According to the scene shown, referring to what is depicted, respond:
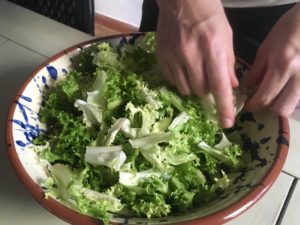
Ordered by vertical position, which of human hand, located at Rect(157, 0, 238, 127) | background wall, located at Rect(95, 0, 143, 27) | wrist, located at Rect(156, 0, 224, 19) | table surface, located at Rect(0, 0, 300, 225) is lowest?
background wall, located at Rect(95, 0, 143, 27)

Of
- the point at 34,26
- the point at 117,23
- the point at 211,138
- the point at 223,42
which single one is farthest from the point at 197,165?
the point at 117,23

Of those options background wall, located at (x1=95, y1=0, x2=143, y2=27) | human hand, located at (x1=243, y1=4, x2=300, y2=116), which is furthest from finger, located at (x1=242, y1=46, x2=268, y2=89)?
background wall, located at (x1=95, y1=0, x2=143, y2=27)

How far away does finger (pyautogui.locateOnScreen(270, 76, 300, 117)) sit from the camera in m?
0.64

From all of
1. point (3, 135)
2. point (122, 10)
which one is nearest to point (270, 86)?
point (3, 135)

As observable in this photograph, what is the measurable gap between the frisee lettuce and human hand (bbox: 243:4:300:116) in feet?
0.27

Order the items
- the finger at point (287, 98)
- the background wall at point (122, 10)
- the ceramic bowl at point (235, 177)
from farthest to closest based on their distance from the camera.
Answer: the background wall at point (122, 10), the finger at point (287, 98), the ceramic bowl at point (235, 177)

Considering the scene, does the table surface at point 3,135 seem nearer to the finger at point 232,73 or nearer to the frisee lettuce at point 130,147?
the frisee lettuce at point 130,147

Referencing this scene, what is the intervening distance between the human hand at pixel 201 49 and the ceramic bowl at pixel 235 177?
0.06 m

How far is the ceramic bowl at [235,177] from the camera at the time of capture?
21.1 inches

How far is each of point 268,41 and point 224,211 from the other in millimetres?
284

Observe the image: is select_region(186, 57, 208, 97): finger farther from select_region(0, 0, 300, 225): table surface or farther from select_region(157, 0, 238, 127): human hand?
select_region(0, 0, 300, 225): table surface

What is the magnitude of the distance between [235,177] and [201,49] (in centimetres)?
19

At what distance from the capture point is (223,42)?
0.60 m

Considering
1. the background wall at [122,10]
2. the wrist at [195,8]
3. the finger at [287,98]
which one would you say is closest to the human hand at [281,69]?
the finger at [287,98]
